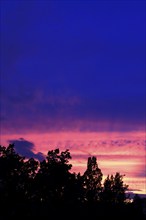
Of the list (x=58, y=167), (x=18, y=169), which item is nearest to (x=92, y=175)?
(x=58, y=167)

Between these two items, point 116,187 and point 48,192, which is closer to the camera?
point 48,192

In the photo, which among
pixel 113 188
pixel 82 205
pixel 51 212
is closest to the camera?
pixel 51 212

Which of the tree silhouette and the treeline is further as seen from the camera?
the tree silhouette

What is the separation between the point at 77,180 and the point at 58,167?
5.47 m

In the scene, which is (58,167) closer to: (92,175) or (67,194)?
(67,194)

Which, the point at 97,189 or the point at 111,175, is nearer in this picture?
the point at 97,189

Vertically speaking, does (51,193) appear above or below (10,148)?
below

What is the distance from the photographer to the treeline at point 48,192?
6462 cm

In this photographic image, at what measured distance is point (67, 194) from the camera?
2808 inches

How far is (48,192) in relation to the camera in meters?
71.1

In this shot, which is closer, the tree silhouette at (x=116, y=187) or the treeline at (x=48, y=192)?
the treeline at (x=48, y=192)

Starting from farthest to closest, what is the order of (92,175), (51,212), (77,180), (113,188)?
(113,188), (92,175), (77,180), (51,212)

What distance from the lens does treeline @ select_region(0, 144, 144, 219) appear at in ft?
212

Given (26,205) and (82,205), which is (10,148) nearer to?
(26,205)
